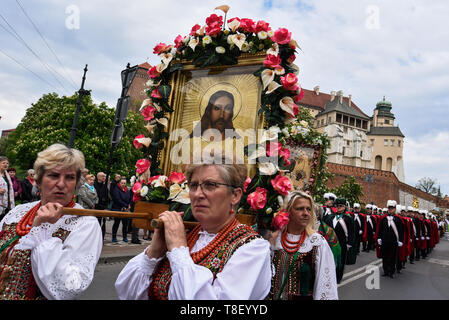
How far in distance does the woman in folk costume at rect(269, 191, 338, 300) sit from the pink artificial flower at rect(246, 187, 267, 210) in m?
0.79

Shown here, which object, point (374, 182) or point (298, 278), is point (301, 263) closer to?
point (298, 278)

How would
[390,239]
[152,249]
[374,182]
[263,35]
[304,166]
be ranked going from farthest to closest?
1. [374,182]
2. [390,239]
3. [304,166]
4. [263,35]
5. [152,249]

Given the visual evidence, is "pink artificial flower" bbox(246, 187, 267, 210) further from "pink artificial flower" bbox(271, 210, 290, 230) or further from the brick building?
the brick building

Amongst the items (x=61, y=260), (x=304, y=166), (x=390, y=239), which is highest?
(x=304, y=166)

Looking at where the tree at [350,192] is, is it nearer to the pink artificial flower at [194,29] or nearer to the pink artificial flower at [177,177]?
the pink artificial flower at [194,29]

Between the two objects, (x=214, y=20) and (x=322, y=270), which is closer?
(x=214, y=20)

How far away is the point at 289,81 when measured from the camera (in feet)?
9.73

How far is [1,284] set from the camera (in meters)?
2.17

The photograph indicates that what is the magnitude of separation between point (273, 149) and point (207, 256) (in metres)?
1.26

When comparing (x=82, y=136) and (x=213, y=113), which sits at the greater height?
(x=82, y=136)

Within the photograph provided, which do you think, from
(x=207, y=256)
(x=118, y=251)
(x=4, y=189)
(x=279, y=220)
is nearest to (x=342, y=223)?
(x=118, y=251)

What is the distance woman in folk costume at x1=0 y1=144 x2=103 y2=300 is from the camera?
2.07 m

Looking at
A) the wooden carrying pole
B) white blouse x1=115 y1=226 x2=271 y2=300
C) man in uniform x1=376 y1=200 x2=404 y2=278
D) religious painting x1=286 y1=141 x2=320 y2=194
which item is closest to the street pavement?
religious painting x1=286 y1=141 x2=320 y2=194
